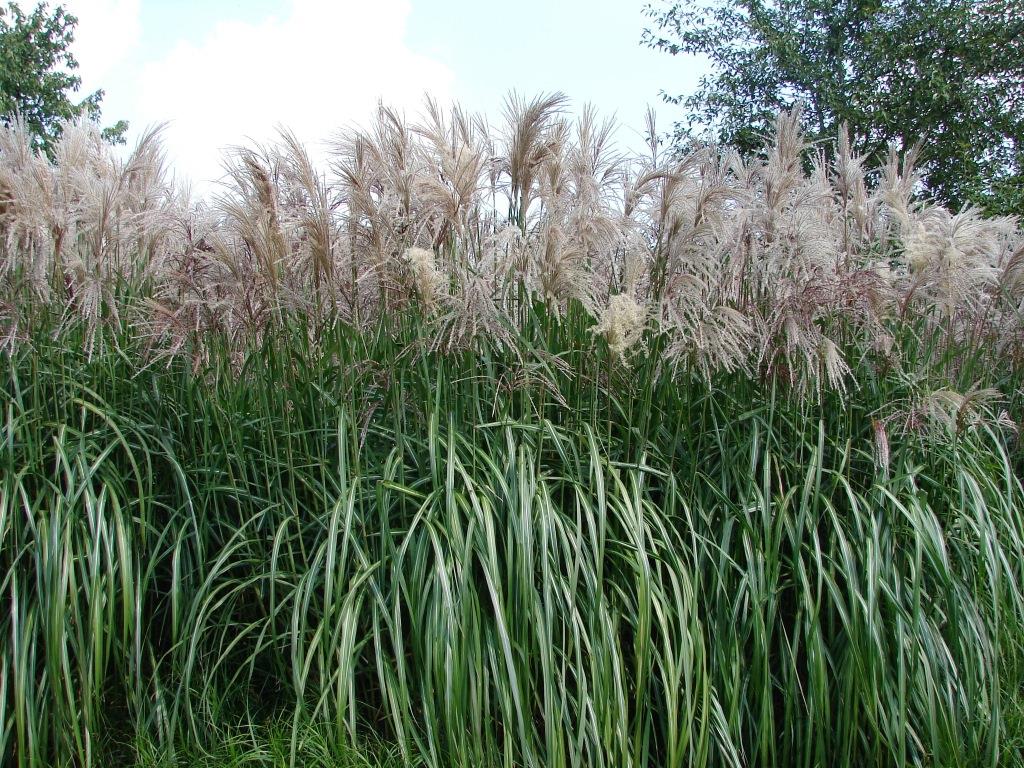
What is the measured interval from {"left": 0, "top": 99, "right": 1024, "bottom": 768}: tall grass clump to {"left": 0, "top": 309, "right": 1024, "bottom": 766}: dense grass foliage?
0.06 feet

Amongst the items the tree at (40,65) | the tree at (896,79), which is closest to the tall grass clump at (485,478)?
the tree at (896,79)

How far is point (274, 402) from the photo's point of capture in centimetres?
310

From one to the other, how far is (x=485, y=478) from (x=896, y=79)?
11887mm

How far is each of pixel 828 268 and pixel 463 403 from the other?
1.49 metres

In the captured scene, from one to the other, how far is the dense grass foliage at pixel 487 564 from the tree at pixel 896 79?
9.45 metres

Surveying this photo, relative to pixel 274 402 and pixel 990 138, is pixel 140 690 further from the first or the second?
pixel 990 138

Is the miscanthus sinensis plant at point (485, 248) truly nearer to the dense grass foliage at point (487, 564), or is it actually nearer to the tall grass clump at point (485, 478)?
the tall grass clump at point (485, 478)

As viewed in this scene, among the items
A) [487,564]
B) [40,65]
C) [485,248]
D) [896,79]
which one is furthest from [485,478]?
[40,65]

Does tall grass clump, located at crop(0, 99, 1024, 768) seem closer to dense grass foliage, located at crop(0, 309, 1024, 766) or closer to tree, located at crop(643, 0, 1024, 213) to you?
dense grass foliage, located at crop(0, 309, 1024, 766)

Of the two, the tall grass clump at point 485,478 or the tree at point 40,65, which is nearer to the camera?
the tall grass clump at point 485,478

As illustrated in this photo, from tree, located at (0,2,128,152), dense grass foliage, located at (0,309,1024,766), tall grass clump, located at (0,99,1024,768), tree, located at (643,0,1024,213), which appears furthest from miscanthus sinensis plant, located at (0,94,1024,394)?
tree, located at (0,2,128,152)

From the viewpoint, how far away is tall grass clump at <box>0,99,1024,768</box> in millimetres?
2535

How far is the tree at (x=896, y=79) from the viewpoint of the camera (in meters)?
11.5

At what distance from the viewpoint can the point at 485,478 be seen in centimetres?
283
